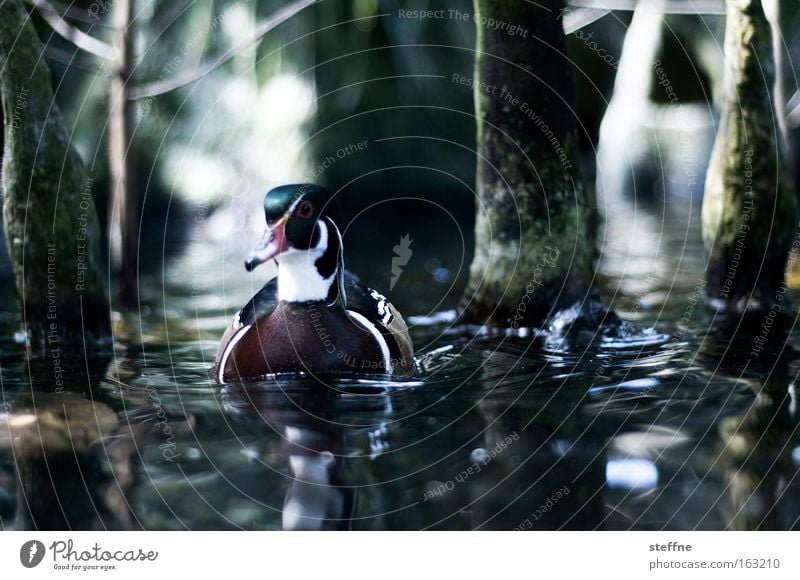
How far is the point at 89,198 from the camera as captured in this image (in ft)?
14.4

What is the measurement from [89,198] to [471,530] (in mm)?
2575

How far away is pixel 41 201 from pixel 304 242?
130 cm

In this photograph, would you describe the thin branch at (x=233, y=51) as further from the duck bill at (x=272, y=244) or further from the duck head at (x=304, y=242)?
the duck bill at (x=272, y=244)

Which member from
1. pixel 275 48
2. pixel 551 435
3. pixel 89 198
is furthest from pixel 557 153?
pixel 275 48

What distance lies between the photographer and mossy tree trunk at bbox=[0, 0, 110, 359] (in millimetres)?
4117

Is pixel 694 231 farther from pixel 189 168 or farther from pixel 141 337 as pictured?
pixel 141 337

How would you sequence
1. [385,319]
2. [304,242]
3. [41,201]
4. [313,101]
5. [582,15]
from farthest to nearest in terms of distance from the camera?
1. [313,101]
2. [582,15]
3. [41,201]
4. [385,319]
5. [304,242]

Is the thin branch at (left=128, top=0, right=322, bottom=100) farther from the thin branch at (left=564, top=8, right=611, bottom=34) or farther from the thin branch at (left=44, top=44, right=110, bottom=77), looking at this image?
the thin branch at (left=564, top=8, right=611, bottom=34)

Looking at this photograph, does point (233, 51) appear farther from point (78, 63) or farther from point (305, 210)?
point (305, 210)

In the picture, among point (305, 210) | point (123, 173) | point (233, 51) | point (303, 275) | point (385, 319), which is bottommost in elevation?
point (385, 319)

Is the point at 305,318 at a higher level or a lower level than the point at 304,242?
lower

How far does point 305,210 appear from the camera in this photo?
146 inches

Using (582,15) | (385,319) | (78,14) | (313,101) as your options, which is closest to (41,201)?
(385,319)

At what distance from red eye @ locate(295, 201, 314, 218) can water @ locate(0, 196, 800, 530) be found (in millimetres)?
638
